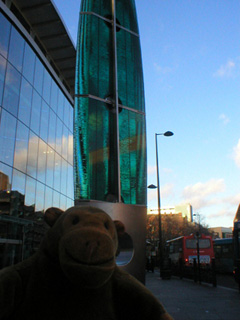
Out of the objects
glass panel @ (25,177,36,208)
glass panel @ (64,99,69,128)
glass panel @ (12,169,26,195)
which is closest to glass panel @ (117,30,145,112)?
glass panel @ (12,169,26,195)

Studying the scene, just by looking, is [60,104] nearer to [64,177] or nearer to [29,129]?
[64,177]

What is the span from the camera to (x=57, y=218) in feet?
7.30

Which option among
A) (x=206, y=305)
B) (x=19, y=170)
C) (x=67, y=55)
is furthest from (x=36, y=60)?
(x=206, y=305)

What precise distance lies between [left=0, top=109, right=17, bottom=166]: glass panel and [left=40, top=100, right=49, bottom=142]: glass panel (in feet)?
10.9

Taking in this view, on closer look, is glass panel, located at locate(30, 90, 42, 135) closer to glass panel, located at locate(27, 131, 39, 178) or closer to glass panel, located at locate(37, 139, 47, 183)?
glass panel, located at locate(27, 131, 39, 178)

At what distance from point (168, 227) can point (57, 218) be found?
66.9m

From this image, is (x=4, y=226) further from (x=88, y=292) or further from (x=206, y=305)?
(x=88, y=292)

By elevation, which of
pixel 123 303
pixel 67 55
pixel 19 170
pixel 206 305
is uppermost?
pixel 67 55

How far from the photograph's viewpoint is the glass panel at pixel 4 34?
14.2 meters

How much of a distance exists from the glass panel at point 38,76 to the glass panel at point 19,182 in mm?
5398

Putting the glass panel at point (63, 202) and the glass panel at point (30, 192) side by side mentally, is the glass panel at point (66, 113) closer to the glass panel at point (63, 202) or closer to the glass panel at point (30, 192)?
the glass panel at point (63, 202)

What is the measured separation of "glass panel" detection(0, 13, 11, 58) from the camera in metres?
14.2

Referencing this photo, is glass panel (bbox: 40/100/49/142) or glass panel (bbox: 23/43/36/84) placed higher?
glass panel (bbox: 23/43/36/84)

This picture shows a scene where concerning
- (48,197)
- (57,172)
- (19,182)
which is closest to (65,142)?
(57,172)
